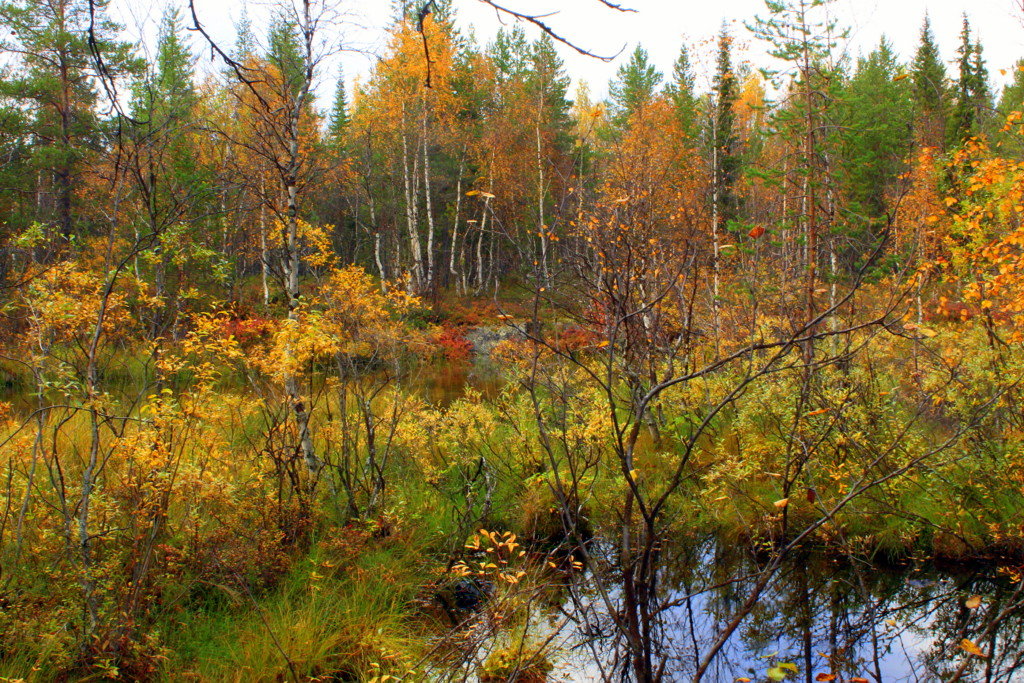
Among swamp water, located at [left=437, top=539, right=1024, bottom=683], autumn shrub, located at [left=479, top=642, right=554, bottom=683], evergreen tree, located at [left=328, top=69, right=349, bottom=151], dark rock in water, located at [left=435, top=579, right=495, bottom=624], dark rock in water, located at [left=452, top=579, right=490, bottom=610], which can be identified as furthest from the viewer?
evergreen tree, located at [left=328, top=69, right=349, bottom=151]

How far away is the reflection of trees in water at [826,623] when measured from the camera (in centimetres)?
431

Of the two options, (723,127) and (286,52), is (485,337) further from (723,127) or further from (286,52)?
(286,52)

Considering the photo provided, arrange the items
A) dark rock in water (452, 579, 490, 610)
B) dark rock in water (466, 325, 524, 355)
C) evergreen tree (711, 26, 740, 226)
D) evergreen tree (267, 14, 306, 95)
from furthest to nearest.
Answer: dark rock in water (466, 325, 524, 355)
evergreen tree (711, 26, 740, 226)
evergreen tree (267, 14, 306, 95)
dark rock in water (452, 579, 490, 610)

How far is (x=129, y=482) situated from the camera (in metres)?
4.13

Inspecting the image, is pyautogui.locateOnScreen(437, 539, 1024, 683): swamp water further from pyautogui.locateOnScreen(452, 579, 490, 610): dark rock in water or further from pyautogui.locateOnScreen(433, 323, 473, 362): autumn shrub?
pyautogui.locateOnScreen(433, 323, 473, 362): autumn shrub

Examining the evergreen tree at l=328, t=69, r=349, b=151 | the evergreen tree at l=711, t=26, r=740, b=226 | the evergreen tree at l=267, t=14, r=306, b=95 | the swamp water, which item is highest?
the evergreen tree at l=328, t=69, r=349, b=151

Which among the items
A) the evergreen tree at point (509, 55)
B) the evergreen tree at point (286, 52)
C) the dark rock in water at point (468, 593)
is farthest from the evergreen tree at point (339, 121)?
the dark rock in water at point (468, 593)

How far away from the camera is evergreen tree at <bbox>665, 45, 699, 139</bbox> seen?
24.7 meters

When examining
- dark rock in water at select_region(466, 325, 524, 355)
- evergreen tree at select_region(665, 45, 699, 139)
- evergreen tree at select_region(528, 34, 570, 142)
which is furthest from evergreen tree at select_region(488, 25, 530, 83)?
dark rock in water at select_region(466, 325, 524, 355)

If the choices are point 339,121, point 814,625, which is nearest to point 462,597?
point 814,625

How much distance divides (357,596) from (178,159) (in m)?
14.3

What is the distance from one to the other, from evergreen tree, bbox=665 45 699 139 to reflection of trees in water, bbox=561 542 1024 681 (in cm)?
1988

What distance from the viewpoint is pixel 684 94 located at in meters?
26.3

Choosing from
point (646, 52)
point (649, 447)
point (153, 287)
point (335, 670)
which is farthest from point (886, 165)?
point (335, 670)
